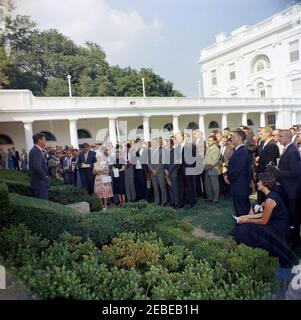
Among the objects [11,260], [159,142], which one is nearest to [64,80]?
[11,260]

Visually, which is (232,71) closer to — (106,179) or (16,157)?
(16,157)

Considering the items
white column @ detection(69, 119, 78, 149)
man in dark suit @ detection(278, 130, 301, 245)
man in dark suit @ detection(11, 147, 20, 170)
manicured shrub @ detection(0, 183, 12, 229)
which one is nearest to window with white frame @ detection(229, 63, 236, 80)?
man in dark suit @ detection(278, 130, 301, 245)

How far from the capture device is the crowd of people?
120 inches

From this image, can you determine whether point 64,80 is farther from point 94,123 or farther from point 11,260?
point 11,260

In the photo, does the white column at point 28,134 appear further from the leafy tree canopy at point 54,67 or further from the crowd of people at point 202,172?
the leafy tree canopy at point 54,67

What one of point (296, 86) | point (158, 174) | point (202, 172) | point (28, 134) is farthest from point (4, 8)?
point (202, 172)

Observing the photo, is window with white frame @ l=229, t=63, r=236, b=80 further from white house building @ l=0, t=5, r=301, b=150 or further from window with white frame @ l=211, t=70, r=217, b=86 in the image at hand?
window with white frame @ l=211, t=70, r=217, b=86

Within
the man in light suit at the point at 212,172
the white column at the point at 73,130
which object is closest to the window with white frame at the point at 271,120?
the man in light suit at the point at 212,172

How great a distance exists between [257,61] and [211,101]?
578 millimetres

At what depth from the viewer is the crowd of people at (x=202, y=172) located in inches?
120

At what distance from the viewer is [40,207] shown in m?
3.01

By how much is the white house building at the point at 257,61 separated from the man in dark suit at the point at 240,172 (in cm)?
76

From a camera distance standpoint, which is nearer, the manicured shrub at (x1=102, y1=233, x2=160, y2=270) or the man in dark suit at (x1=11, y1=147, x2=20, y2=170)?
the manicured shrub at (x1=102, y1=233, x2=160, y2=270)

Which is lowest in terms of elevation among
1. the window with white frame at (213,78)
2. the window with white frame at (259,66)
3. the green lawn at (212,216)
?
the green lawn at (212,216)
